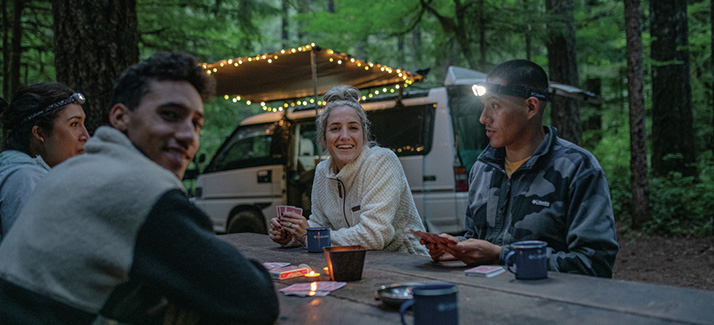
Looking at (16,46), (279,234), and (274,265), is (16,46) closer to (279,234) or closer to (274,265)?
(279,234)

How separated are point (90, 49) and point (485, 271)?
164 inches

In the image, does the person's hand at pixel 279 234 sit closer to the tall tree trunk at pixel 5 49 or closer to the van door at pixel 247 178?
the van door at pixel 247 178

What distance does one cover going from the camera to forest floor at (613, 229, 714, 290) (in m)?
6.71

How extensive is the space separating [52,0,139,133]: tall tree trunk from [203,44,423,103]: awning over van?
2.51 metres

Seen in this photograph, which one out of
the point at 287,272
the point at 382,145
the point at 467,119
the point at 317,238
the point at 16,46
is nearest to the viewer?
the point at 287,272

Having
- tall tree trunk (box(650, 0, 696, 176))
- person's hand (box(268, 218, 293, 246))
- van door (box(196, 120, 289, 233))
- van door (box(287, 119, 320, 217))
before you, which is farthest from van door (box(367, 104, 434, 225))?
tall tree trunk (box(650, 0, 696, 176))

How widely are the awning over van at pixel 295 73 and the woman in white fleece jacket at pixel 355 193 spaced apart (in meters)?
3.36

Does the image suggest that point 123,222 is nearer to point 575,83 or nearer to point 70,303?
point 70,303

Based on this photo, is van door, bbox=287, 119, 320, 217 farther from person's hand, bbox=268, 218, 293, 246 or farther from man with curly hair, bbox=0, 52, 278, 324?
man with curly hair, bbox=0, 52, 278, 324

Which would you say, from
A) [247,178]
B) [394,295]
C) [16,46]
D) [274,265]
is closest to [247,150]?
[247,178]

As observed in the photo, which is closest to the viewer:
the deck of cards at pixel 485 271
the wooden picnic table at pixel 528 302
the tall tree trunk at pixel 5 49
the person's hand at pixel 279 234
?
the wooden picnic table at pixel 528 302

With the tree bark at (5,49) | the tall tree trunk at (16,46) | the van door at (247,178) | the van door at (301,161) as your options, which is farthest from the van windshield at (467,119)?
the tree bark at (5,49)

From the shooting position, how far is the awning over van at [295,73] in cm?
734

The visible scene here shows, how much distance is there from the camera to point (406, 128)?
7.09m
